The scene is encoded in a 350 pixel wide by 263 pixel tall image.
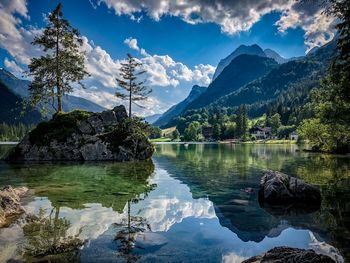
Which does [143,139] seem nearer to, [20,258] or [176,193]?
[176,193]

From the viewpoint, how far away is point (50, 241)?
1204 centimetres

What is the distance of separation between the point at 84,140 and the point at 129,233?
43738 millimetres

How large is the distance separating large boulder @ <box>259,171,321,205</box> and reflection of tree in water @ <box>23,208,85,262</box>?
12875 mm

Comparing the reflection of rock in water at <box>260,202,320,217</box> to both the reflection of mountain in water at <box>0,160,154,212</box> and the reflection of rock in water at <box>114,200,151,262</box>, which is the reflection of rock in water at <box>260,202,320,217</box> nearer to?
the reflection of rock in water at <box>114,200,151,262</box>

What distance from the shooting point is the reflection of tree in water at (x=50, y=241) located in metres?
10.5

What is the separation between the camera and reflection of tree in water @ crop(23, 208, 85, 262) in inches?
412

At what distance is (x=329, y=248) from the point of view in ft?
37.2

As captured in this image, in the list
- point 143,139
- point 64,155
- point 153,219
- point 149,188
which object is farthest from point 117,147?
point 153,219

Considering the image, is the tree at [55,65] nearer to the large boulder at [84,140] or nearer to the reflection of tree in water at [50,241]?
the large boulder at [84,140]

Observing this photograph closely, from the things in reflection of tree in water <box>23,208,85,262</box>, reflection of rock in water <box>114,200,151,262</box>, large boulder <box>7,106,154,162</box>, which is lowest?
reflection of rock in water <box>114,200,151,262</box>

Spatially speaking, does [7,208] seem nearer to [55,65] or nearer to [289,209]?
[289,209]

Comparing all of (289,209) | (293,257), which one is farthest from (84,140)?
(293,257)

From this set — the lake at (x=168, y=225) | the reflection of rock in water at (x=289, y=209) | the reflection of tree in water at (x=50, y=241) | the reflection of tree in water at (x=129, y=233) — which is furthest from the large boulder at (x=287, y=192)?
the reflection of tree in water at (x=50, y=241)

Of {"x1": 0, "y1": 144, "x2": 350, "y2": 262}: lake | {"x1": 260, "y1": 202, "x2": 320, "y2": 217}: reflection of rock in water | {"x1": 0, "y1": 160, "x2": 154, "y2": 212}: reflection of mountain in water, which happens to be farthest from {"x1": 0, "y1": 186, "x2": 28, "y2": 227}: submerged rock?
{"x1": 260, "y1": 202, "x2": 320, "y2": 217}: reflection of rock in water
